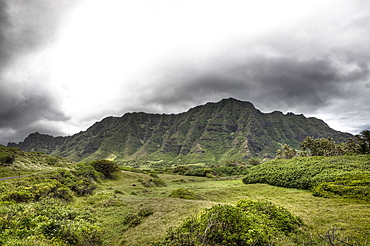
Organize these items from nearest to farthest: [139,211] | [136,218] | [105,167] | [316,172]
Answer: [136,218] → [139,211] → [316,172] → [105,167]

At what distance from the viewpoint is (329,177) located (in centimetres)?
2809

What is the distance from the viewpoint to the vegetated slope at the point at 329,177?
2222cm

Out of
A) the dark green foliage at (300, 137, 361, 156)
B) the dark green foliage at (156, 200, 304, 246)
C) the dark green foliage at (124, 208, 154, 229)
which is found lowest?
the dark green foliage at (124, 208, 154, 229)

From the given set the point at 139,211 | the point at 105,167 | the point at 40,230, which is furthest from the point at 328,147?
the point at 40,230

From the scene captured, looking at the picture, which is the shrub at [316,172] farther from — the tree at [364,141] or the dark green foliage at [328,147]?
the dark green foliage at [328,147]

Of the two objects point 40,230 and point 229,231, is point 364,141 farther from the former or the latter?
point 40,230

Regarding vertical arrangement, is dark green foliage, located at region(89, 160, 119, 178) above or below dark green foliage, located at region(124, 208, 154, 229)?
above

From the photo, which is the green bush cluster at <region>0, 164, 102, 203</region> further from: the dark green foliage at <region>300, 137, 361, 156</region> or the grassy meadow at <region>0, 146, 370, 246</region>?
the dark green foliage at <region>300, 137, 361, 156</region>

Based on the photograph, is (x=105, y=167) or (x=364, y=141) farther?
(x=105, y=167)

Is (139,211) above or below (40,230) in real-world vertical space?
below

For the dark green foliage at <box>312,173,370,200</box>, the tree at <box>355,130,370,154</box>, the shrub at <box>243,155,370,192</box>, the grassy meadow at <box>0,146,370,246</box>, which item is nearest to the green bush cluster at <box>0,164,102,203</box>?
the grassy meadow at <box>0,146,370,246</box>

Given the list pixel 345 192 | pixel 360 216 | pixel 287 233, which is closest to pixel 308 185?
pixel 345 192

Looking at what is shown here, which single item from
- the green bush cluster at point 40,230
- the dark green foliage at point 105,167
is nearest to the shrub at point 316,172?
the green bush cluster at point 40,230

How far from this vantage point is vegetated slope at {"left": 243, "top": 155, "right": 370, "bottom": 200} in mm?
22219
